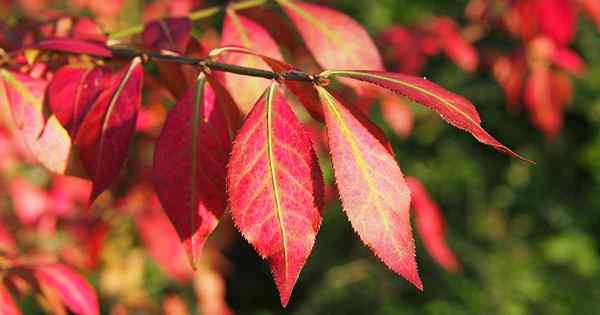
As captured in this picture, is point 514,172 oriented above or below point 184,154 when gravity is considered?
below

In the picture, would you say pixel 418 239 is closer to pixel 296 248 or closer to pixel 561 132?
pixel 561 132

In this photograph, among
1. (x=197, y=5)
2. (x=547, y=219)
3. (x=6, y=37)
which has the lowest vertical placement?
(x=547, y=219)

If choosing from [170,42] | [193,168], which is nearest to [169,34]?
[170,42]

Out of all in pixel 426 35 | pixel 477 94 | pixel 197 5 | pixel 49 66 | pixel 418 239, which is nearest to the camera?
pixel 49 66

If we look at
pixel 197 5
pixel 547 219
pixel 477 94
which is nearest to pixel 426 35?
pixel 197 5

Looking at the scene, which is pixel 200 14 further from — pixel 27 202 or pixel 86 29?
pixel 27 202

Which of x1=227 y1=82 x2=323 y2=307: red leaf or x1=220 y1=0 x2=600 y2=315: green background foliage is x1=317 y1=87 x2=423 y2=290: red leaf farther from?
x1=220 y1=0 x2=600 y2=315: green background foliage

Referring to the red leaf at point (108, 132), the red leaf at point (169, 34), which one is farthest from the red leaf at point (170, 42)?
the red leaf at point (108, 132)

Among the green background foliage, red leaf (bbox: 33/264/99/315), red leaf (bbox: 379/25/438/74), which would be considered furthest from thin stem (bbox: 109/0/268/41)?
the green background foliage
